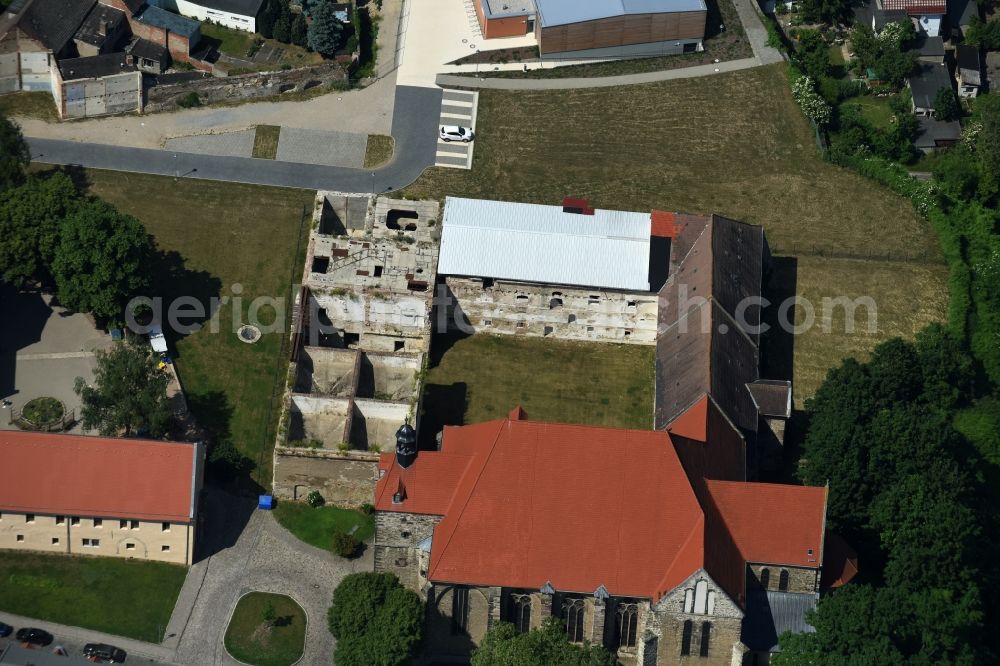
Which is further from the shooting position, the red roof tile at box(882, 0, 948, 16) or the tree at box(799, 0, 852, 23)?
the tree at box(799, 0, 852, 23)

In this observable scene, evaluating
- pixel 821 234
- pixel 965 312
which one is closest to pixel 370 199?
pixel 821 234

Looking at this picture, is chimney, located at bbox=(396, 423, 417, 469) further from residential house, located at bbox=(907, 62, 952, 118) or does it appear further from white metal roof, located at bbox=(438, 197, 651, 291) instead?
residential house, located at bbox=(907, 62, 952, 118)

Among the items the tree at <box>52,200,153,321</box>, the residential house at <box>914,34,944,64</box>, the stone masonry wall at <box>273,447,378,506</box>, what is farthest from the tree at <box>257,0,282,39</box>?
the residential house at <box>914,34,944,64</box>

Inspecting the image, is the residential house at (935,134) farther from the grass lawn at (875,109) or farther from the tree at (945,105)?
the grass lawn at (875,109)

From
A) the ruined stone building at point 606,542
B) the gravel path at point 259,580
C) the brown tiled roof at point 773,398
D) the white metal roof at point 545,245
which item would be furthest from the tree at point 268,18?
the brown tiled roof at point 773,398

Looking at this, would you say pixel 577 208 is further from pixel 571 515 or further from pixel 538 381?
pixel 571 515

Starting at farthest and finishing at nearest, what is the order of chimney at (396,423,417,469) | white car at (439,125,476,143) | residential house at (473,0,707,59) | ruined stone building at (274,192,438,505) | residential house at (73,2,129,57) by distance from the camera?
residential house at (473,0,707,59), residential house at (73,2,129,57), white car at (439,125,476,143), ruined stone building at (274,192,438,505), chimney at (396,423,417,469)

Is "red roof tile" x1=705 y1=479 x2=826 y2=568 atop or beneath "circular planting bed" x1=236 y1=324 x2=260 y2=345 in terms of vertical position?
beneath
